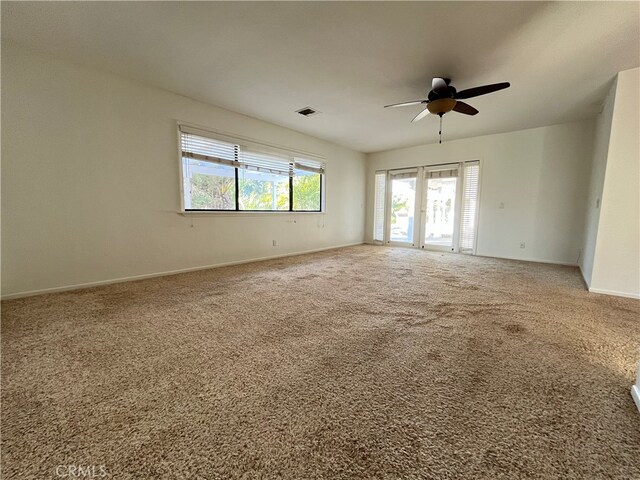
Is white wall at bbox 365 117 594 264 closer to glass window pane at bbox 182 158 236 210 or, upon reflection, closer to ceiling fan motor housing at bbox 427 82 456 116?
ceiling fan motor housing at bbox 427 82 456 116

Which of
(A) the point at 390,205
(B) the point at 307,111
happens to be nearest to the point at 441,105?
(B) the point at 307,111

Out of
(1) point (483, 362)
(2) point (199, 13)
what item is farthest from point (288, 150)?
(1) point (483, 362)

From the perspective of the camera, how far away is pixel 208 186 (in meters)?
3.94

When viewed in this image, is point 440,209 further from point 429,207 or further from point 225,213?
point 225,213

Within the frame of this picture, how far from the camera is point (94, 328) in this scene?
6.34ft

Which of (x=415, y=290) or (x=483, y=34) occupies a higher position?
(x=483, y=34)

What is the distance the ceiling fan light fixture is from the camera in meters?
2.85

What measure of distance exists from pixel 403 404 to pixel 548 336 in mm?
1484

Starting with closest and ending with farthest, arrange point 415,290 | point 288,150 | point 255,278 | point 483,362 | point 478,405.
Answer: point 478,405 → point 483,362 → point 415,290 → point 255,278 → point 288,150

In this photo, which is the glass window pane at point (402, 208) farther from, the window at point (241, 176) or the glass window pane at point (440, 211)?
the window at point (241, 176)

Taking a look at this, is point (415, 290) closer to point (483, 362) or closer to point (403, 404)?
point (483, 362)

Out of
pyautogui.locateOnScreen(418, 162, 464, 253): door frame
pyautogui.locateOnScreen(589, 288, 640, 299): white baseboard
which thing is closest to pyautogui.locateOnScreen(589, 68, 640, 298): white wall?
pyautogui.locateOnScreen(589, 288, 640, 299): white baseboard
